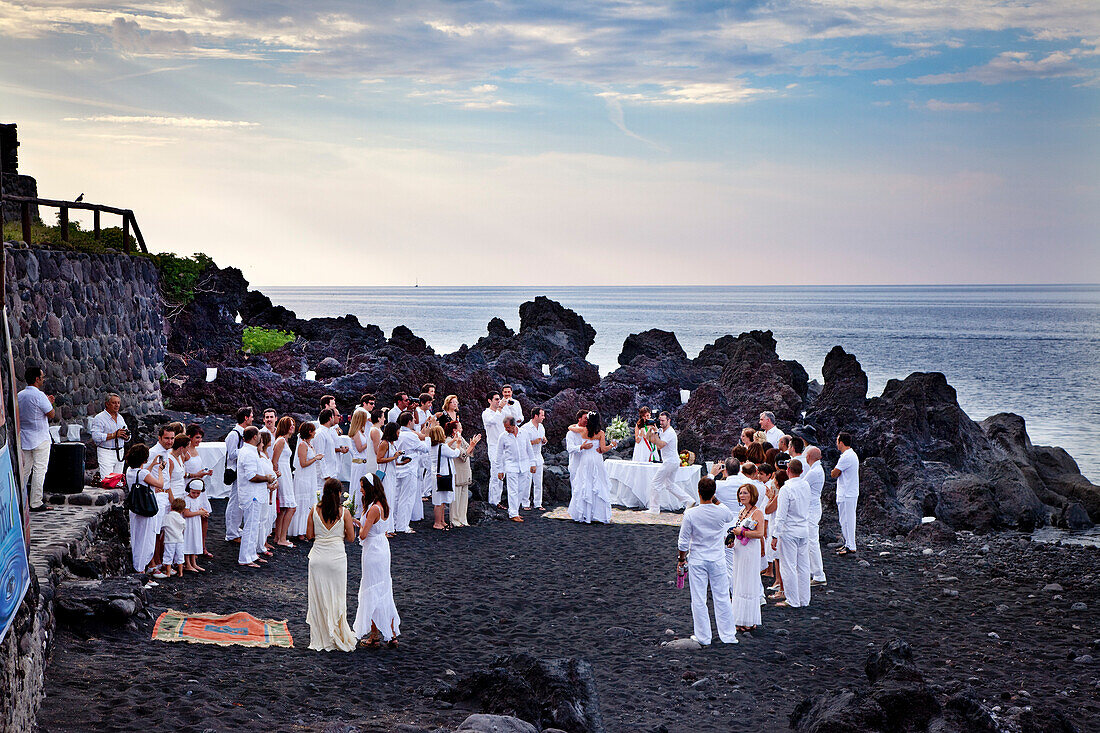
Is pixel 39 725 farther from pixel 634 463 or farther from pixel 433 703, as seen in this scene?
pixel 634 463

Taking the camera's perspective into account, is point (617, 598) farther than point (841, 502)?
No

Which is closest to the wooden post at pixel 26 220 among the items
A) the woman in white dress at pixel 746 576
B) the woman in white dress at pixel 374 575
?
the woman in white dress at pixel 374 575

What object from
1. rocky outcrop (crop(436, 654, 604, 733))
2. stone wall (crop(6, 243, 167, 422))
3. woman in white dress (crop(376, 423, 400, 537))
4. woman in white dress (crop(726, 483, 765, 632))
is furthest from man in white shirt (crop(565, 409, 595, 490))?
stone wall (crop(6, 243, 167, 422))

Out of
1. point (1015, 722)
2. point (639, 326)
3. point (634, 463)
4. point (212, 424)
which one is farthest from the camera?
point (639, 326)

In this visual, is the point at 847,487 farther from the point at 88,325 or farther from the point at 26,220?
the point at 26,220

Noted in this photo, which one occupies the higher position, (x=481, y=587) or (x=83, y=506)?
(x=83, y=506)

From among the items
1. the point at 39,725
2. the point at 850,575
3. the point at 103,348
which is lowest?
the point at 850,575

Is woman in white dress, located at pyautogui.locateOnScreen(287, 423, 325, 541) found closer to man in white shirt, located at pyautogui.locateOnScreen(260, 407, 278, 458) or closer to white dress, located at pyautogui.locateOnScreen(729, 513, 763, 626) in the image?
man in white shirt, located at pyautogui.locateOnScreen(260, 407, 278, 458)

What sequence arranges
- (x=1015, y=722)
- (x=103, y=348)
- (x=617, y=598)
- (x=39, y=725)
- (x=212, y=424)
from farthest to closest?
(x=212, y=424), (x=103, y=348), (x=617, y=598), (x=1015, y=722), (x=39, y=725)

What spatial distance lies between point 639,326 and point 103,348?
10283 cm

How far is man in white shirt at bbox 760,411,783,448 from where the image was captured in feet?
48.3

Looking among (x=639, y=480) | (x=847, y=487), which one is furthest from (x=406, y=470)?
(x=847, y=487)

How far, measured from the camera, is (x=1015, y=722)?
25.0 feet

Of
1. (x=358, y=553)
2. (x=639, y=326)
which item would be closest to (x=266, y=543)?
(x=358, y=553)
